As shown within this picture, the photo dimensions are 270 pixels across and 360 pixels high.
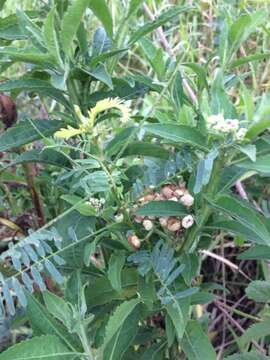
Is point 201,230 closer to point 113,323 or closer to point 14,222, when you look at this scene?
point 113,323

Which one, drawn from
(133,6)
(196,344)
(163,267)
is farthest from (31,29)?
(196,344)

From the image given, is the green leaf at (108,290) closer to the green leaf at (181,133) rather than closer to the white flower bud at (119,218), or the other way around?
the white flower bud at (119,218)

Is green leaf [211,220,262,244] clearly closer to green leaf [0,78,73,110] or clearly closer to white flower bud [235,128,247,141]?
white flower bud [235,128,247,141]

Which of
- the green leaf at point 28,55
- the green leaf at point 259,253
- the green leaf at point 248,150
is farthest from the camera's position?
Answer: the green leaf at point 259,253

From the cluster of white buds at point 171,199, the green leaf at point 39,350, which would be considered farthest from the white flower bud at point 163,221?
the green leaf at point 39,350

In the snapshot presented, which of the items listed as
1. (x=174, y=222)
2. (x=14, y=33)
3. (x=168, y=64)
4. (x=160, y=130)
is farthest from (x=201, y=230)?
(x=14, y=33)

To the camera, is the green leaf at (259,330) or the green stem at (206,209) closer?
the green stem at (206,209)
